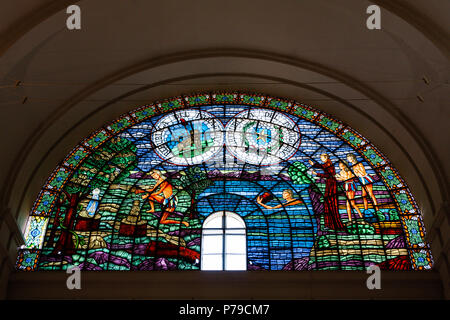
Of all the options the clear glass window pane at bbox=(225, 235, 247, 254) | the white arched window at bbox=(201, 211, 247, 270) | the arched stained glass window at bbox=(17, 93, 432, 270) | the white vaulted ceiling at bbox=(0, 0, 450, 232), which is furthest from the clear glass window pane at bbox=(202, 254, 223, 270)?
the white vaulted ceiling at bbox=(0, 0, 450, 232)

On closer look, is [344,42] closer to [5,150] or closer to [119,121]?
[119,121]

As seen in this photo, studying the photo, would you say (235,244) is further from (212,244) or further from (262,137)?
(262,137)

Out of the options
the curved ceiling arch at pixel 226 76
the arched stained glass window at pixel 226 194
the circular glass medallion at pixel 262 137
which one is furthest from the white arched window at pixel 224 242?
the curved ceiling arch at pixel 226 76

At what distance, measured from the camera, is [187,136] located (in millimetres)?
→ 12375

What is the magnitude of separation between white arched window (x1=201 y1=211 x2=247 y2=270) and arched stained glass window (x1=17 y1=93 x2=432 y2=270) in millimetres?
101

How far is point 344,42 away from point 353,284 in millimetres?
4231

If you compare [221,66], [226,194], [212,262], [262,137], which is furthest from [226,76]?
[212,262]

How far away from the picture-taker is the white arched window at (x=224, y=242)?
10438 millimetres

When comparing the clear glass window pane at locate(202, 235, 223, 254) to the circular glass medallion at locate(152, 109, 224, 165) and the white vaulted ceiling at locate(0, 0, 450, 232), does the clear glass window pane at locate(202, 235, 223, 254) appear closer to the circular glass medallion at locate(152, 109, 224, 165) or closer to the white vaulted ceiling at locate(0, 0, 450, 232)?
the circular glass medallion at locate(152, 109, 224, 165)

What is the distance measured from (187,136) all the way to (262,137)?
1.58 meters

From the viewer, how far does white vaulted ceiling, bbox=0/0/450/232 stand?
9.09 meters

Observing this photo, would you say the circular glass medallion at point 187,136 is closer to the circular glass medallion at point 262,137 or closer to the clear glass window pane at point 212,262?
the circular glass medallion at point 262,137

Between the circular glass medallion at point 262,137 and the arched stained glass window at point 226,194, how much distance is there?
21 millimetres

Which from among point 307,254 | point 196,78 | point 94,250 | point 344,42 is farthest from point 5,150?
point 344,42
